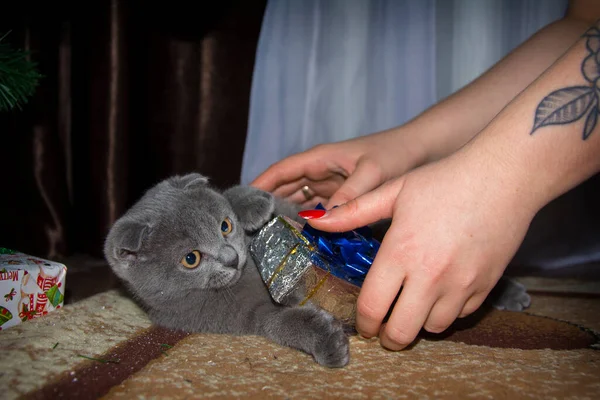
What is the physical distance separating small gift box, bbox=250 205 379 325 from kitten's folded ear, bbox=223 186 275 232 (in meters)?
0.16

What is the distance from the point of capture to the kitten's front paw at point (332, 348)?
765mm

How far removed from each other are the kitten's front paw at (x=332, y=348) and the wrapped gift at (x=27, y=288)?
1.93ft

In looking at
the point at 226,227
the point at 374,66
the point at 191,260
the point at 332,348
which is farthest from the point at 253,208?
the point at 374,66

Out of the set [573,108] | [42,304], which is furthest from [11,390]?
[573,108]

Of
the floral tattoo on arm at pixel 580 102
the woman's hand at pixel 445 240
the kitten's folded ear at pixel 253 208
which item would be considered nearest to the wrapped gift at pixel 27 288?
the kitten's folded ear at pixel 253 208

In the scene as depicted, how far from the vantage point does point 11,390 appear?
665 millimetres

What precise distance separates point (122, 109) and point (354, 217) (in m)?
1.13

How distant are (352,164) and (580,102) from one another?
56cm

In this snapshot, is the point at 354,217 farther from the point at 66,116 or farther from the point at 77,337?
the point at 66,116

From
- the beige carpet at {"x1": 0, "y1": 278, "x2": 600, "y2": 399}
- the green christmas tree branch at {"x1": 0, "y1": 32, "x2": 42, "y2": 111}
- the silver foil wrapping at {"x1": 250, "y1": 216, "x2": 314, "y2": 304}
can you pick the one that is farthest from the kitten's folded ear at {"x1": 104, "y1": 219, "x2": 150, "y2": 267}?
the green christmas tree branch at {"x1": 0, "y1": 32, "x2": 42, "y2": 111}

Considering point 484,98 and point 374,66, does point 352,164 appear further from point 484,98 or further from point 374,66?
point 374,66

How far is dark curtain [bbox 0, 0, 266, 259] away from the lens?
1584 mm

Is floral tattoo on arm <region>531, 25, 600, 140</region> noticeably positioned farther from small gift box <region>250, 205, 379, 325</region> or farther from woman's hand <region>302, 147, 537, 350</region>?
small gift box <region>250, 205, 379, 325</region>

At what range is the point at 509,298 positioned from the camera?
3.61ft
